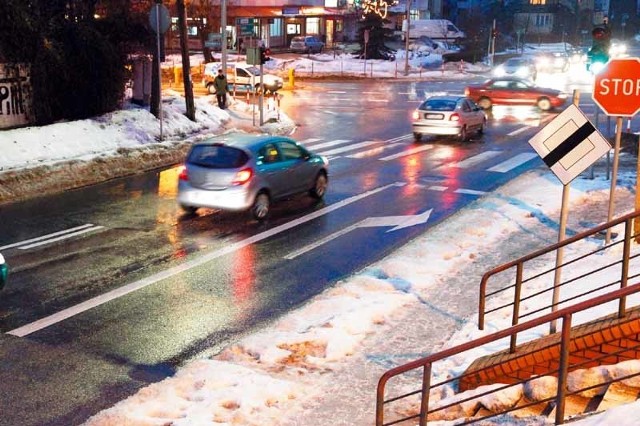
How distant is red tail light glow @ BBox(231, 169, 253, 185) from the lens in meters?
14.9

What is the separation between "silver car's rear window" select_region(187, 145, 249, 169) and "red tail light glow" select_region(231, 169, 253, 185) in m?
0.14

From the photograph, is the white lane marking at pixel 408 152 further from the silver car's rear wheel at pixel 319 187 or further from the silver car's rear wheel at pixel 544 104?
the silver car's rear wheel at pixel 544 104

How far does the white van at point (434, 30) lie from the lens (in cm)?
9250

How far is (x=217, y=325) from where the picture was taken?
31.7 ft

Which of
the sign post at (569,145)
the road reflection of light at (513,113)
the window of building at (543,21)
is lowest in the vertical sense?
the road reflection of light at (513,113)

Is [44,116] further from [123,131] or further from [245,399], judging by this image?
[245,399]

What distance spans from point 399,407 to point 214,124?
22.5 meters

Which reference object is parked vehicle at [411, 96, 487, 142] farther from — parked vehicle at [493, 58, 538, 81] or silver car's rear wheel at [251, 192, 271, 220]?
parked vehicle at [493, 58, 538, 81]

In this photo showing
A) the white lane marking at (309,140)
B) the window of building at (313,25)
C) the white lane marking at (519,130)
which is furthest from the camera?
the window of building at (313,25)

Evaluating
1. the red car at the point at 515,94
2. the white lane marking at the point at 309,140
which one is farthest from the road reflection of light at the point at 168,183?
the red car at the point at 515,94

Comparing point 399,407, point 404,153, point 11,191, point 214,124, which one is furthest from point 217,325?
point 214,124

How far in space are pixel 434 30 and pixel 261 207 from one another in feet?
274

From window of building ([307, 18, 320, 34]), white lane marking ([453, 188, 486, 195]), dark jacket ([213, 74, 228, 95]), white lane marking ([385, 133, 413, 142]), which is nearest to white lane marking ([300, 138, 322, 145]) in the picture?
white lane marking ([385, 133, 413, 142])

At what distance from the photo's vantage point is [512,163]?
73.6 ft
